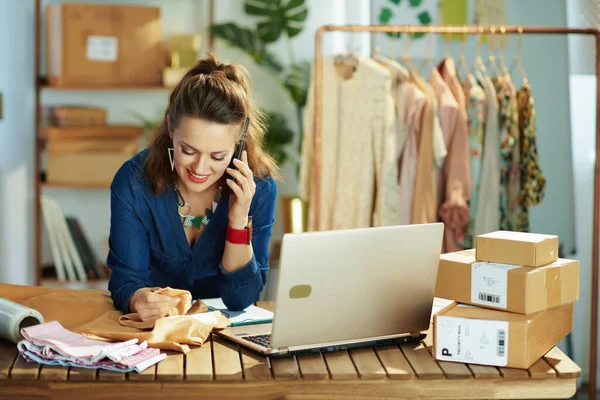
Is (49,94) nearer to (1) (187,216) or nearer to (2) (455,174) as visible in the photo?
(2) (455,174)

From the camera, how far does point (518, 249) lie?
168cm

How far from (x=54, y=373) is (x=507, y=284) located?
0.90 meters

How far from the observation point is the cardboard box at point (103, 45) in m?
4.06

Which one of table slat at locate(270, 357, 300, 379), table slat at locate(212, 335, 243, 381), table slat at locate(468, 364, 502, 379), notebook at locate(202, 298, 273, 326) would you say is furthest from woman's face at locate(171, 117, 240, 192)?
table slat at locate(468, 364, 502, 379)

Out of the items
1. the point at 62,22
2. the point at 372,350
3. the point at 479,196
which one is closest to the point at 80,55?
the point at 62,22

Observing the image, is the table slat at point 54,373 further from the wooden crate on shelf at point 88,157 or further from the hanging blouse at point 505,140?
the wooden crate on shelf at point 88,157

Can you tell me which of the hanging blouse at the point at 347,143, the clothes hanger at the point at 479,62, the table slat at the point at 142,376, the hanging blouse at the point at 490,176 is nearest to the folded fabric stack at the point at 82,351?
the table slat at the point at 142,376

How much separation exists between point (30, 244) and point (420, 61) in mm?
2235

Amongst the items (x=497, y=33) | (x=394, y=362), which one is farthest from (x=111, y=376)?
(x=497, y=33)

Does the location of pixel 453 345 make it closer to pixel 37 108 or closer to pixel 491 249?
pixel 491 249

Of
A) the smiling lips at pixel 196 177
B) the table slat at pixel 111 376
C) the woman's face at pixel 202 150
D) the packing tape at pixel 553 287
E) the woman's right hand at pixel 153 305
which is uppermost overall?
the woman's face at pixel 202 150

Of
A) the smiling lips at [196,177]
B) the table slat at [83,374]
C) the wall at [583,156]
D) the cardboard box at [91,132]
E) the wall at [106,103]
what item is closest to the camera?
the table slat at [83,374]

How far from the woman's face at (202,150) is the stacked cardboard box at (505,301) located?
0.60 metres

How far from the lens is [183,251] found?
2.19 metres
